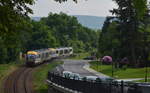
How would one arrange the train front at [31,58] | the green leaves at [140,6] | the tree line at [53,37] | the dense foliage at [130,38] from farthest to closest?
the tree line at [53,37], the dense foliage at [130,38], the train front at [31,58], the green leaves at [140,6]

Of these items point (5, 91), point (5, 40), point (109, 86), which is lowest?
point (5, 91)

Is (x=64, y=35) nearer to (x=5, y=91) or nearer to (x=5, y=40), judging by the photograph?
(x=5, y=91)

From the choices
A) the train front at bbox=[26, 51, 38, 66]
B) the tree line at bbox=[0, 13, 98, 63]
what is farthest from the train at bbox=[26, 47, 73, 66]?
the tree line at bbox=[0, 13, 98, 63]

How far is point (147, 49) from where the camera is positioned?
79688mm

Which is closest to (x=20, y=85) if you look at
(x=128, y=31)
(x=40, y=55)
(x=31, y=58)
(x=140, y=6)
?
(x=31, y=58)

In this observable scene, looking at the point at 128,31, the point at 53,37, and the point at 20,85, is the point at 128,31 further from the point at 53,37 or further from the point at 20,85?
the point at 53,37

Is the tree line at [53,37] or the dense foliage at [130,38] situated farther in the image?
the tree line at [53,37]

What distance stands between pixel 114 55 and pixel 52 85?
49899mm

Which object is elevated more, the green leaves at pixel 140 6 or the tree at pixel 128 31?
the tree at pixel 128 31

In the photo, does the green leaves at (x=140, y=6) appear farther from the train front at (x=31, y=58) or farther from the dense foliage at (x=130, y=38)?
the dense foliage at (x=130, y=38)

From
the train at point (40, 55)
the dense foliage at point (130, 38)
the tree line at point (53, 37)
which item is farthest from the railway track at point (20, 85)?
the dense foliage at point (130, 38)

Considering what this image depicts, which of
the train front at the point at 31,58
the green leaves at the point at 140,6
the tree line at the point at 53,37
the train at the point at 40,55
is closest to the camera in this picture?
the green leaves at the point at 140,6

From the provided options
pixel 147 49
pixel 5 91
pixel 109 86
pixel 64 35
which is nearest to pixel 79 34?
pixel 64 35

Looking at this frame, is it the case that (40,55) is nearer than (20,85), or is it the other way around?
(20,85)
